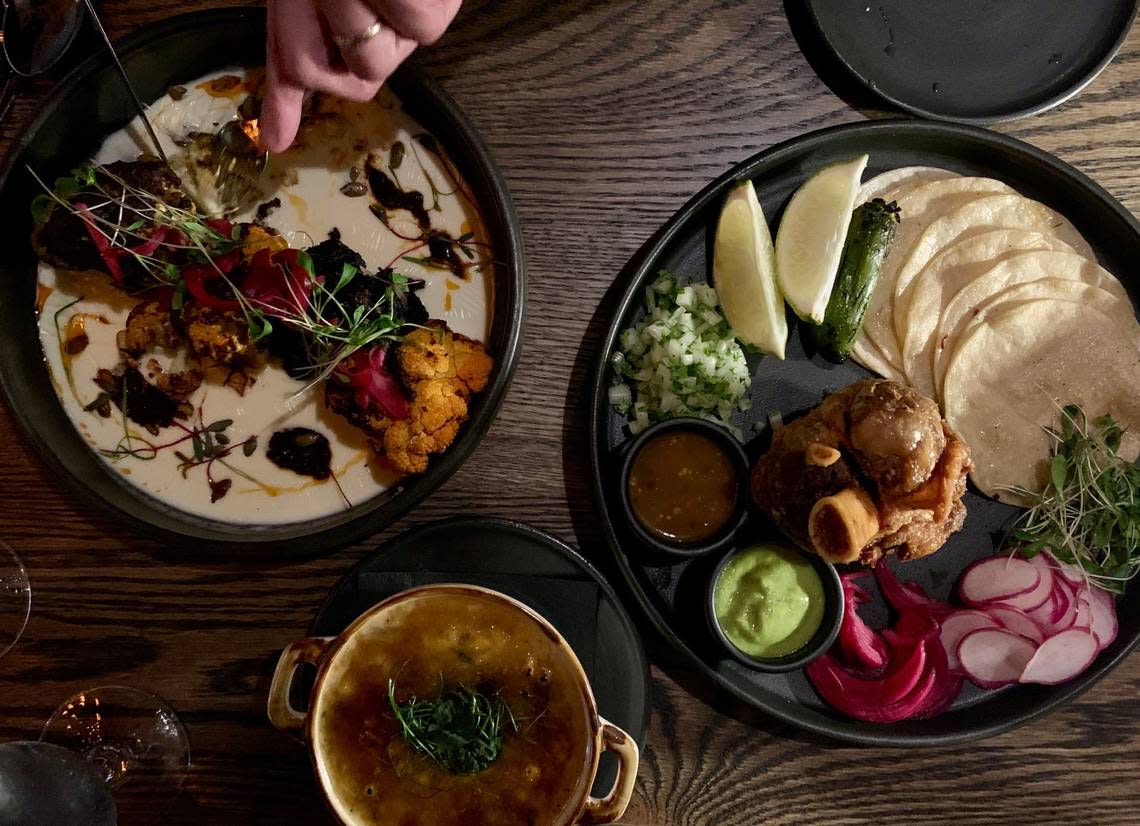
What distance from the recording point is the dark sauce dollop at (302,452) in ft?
8.62

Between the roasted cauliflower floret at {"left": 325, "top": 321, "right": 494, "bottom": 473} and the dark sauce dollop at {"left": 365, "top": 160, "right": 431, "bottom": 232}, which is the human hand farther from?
the roasted cauliflower floret at {"left": 325, "top": 321, "right": 494, "bottom": 473}

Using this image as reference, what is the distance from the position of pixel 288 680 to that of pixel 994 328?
240cm

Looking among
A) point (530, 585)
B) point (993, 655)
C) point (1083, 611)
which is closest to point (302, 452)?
point (530, 585)

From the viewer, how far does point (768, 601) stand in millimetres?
2432

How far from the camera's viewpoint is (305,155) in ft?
8.79

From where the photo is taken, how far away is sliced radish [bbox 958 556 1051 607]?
261cm

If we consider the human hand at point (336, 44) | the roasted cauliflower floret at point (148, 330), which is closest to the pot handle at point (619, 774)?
the roasted cauliflower floret at point (148, 330)

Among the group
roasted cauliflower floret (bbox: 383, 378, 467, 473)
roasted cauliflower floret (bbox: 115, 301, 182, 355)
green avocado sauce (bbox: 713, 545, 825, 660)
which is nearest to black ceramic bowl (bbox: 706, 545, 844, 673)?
green avocado sauce (bbox: 713, 545, 825, 660)

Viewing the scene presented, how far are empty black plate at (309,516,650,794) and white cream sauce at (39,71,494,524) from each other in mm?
260

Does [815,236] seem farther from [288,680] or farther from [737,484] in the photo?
[288,680]

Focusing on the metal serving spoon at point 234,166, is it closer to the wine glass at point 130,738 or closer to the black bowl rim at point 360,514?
the black bowl rim at point 360,514

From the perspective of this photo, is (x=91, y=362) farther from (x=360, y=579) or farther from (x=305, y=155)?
(x=360, y=579)

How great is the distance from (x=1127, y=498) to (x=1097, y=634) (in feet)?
1.47

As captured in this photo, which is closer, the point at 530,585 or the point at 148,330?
the point at 530,585
